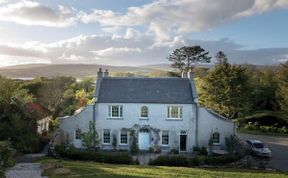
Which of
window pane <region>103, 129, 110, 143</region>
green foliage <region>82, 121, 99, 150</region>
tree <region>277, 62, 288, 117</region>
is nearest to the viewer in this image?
green foliage <region>82, 121, 99, 150</region>

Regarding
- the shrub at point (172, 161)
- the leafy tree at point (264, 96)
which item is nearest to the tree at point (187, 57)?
the leafy tree at point (264, 96)

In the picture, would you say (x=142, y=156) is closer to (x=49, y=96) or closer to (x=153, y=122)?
(x=153, y=122)

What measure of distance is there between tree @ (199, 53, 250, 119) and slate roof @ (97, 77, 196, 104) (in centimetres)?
1617

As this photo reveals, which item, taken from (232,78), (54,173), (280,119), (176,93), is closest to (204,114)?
(176,93)

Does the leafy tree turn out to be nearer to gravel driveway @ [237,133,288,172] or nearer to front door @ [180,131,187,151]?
gravel driveway @ [237,133,288,172]

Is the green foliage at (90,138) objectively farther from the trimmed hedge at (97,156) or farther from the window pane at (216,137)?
the window pane at (216,137)

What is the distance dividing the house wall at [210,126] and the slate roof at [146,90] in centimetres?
241

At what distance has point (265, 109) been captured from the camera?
240 feet

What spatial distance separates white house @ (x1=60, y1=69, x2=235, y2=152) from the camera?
4447 cm

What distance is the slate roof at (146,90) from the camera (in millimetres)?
44625

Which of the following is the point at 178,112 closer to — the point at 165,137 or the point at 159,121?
the point at 159,121

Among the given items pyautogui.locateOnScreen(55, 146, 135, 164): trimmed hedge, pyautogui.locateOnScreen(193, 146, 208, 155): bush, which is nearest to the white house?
pyautogui.locateOnScreen(193, 146, 208, 155): bush

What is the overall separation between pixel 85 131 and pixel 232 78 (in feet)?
86.6

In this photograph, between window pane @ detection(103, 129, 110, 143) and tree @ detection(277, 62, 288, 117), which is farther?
tree @ detection(277, 62, 288, 117)
